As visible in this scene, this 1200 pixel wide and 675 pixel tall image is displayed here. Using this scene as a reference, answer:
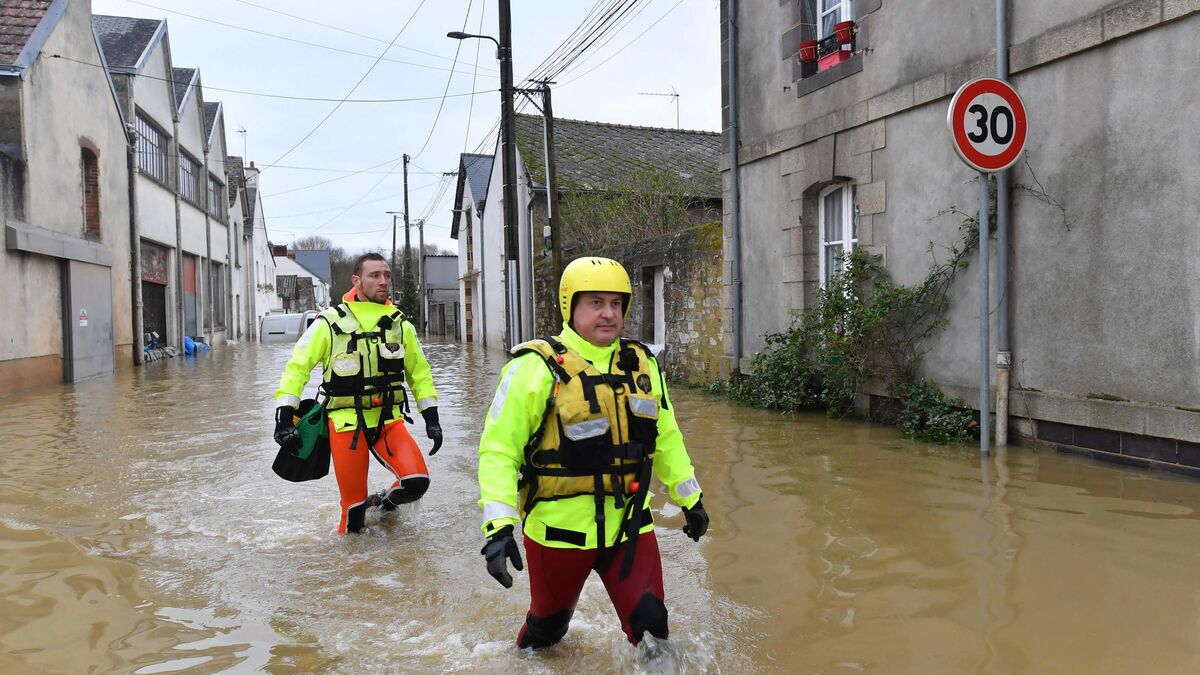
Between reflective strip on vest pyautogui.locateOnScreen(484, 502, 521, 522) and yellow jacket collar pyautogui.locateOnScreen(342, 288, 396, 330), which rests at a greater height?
yellow jacket collar pyautogui.locateOnScreen(342, 288, 396, 330)

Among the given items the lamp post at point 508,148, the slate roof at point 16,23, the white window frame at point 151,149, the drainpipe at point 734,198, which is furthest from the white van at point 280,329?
the drainpipe at point 734,198

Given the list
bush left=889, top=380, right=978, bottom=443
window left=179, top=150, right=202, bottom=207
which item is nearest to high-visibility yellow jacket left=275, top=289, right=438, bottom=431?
bush left=889, top=380, right=978, bottom=443

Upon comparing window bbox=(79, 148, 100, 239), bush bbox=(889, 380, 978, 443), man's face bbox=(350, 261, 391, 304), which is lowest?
bush bbox=(889, 380, 978, 443)

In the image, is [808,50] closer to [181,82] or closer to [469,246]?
[181,82]

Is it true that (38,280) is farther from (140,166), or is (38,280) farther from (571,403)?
(571,403)

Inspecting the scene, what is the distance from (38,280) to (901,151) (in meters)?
14.6

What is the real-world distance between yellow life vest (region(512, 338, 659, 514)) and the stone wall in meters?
9.67

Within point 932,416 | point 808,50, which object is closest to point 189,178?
point 808,50

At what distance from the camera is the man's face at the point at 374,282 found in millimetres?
5352

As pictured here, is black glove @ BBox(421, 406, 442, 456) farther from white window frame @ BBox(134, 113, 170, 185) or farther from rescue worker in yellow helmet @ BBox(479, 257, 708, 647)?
white window frame @ BBox(134, 113, 170, 185)

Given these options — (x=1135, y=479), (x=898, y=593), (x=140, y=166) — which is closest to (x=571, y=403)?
(x=898, y=593)

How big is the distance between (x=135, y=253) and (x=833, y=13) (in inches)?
708

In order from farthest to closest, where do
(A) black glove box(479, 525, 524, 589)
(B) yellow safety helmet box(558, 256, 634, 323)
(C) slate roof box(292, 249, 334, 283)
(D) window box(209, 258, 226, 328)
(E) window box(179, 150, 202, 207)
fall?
(C) slate roof box(292, 249, 334, 283), (D) window box(209, 258, 226, 328), (E) window box(179, 150, 202, 207), (B) yellow safety helmet box(558, 256, 634, 323), (A) black glove box(479, 525, 524, 589)

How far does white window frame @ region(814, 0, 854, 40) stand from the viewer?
32.2 ft
